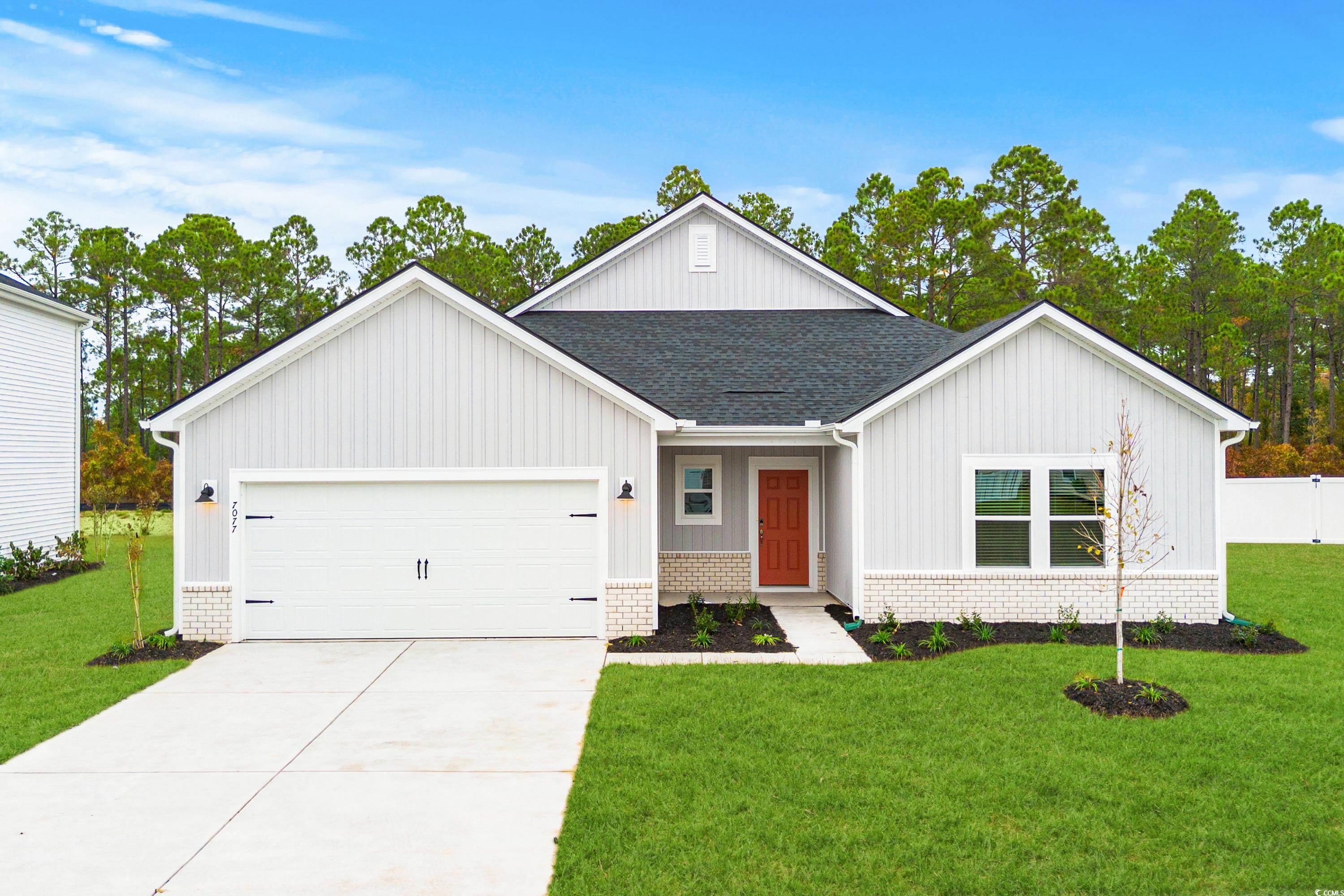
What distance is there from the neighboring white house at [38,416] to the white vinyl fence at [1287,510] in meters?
27.9

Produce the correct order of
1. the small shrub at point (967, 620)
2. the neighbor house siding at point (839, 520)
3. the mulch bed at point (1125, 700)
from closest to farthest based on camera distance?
the mulch bed at point (1125, 700) < the small shrub at point (967, 620) < the neighbor house siding at point (839, 520)

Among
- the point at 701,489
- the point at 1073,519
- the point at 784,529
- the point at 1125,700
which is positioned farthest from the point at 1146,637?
the point at 701,489

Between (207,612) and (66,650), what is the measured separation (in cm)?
160

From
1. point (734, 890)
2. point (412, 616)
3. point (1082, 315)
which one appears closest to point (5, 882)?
point (734, 890)

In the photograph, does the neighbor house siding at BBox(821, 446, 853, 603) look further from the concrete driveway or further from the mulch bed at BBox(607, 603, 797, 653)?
the concrete driveway

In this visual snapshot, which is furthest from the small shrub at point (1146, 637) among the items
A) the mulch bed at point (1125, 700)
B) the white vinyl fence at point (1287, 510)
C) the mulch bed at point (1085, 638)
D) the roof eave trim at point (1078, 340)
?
the white vinyl fence at point (1287, 510)

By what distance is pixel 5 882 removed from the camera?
4.27 meters

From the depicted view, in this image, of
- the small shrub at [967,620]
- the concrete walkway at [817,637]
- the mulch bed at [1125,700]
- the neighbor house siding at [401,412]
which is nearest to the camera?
the mulch bed at [1125,700]

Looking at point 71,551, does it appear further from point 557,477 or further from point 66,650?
point 557,477

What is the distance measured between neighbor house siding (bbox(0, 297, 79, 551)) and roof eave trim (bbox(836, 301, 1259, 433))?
54.5ft

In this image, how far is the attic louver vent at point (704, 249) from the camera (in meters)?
15.9

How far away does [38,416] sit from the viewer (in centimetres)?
1691

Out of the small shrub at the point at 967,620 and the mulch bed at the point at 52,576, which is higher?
the small shrub at the point at 967,620

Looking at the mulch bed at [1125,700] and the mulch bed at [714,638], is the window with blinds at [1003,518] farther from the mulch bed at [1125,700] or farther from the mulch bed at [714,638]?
the mulch bed at [1125,700]
